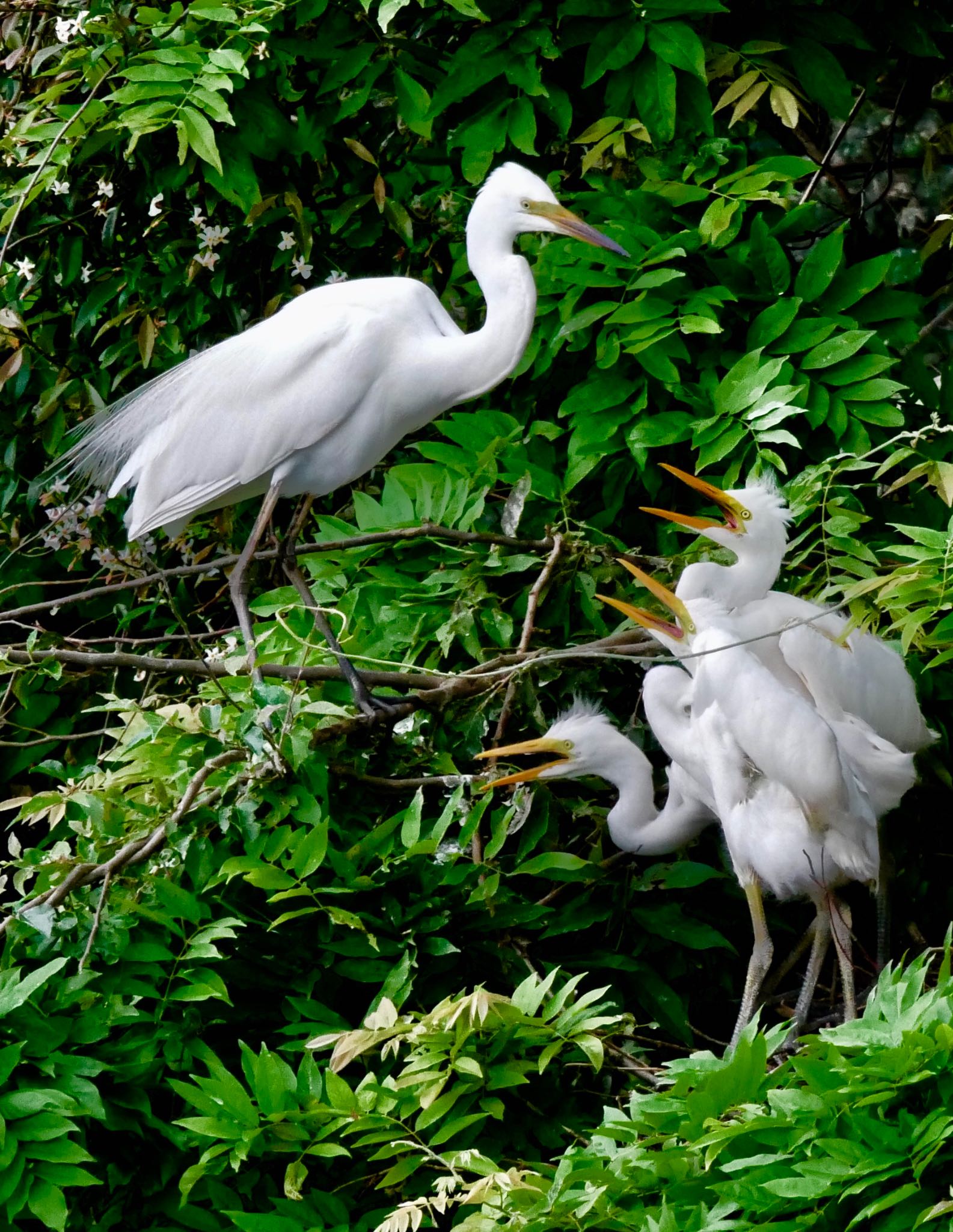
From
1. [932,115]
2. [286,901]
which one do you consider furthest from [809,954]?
[932,115]

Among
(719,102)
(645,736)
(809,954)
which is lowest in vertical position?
(809,954)

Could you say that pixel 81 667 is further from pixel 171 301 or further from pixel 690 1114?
pixel 690 1114

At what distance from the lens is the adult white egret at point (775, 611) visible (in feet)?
9.64

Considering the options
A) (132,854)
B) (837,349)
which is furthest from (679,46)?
(132,854)

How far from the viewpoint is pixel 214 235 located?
12.4 ft

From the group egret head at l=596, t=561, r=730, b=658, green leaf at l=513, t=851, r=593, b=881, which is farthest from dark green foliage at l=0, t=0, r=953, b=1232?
egret head at l=596, t=561, r=730, b=658

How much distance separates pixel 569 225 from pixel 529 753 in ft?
3.09

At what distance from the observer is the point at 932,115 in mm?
4352

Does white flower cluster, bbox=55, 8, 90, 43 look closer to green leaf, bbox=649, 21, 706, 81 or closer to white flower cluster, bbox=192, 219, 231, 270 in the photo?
white flower cluster, bbox=192, 219, 231, 270

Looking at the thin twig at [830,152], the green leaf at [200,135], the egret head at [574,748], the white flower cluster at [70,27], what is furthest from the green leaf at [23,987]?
the thin twig at [830,152]

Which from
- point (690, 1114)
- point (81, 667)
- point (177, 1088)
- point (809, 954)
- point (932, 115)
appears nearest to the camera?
point (690, 1114)

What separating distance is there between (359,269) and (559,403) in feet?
2.18

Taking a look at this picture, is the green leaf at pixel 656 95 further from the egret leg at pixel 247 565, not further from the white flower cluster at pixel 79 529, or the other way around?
the white flower cluster at pixel 79 529

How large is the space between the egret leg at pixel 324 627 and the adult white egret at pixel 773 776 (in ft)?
1.41
